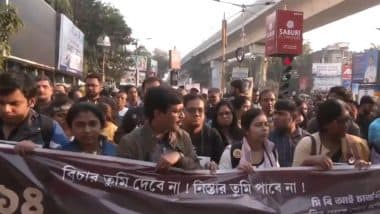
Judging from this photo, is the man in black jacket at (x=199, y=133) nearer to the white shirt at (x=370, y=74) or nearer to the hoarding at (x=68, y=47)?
the hoarding at (x=68, y=47)

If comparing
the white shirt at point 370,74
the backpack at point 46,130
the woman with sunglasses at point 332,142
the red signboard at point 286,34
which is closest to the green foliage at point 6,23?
the red signboard at point 286,34

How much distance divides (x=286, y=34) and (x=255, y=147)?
29.5 feet

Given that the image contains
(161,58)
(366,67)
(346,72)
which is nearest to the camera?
(366,67)

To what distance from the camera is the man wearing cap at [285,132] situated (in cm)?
530

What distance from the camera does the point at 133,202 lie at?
12.1 ft

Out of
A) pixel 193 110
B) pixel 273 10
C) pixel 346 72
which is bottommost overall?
pixel 193 110

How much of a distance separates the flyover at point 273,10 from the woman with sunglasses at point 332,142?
20346 millimetres

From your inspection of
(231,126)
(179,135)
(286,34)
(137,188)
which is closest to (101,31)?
(286,34)

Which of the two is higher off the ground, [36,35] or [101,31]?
[101,31]

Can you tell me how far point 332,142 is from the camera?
14.2 ft

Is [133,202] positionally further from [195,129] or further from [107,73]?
[107,73]

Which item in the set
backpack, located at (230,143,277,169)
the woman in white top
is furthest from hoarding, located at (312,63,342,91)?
backpack, located at (230,143,277,169)

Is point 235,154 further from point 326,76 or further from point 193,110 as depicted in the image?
point 326,76

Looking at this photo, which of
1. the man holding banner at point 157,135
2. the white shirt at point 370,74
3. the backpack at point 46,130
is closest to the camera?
the man holding banner at point 157,135
